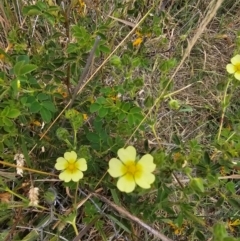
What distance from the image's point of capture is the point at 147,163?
109 centimetres

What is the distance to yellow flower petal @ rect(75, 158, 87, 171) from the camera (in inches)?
47.8

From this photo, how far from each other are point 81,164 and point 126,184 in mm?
158

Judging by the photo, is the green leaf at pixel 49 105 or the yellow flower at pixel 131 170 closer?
the yellow flower at pixel 131 170

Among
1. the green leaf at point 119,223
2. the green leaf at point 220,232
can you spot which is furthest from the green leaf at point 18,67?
the green leaf at point 220,232

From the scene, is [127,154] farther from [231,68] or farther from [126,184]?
[231,68]

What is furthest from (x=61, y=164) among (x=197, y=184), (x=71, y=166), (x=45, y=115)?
(x=197, y=184)

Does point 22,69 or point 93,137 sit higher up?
point 22,69

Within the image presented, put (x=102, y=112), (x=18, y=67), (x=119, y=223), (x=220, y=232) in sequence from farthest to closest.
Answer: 1. (x=119, y=223)
2. (x=102, y=112)
3. (x=18, y=67)
4. (x=220, y=232)

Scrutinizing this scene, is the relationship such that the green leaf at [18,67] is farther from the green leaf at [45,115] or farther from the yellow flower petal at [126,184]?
the yellow flower petal at [126,184]

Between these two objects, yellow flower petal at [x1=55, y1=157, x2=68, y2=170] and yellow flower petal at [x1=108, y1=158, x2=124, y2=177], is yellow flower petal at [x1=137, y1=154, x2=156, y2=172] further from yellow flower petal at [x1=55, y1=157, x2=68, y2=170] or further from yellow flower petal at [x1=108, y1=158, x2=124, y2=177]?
yellow flower petal at [x1=55, y1=157, x2=68, y2=170]

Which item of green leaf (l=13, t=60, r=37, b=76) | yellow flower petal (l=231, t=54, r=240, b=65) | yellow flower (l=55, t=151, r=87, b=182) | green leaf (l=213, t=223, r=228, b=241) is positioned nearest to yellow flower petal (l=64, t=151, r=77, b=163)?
yellow flower (l=55, t=151, r=87, b=182)

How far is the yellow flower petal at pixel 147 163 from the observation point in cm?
109

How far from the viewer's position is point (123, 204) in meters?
1.41

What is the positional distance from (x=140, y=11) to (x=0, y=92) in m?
0.72
